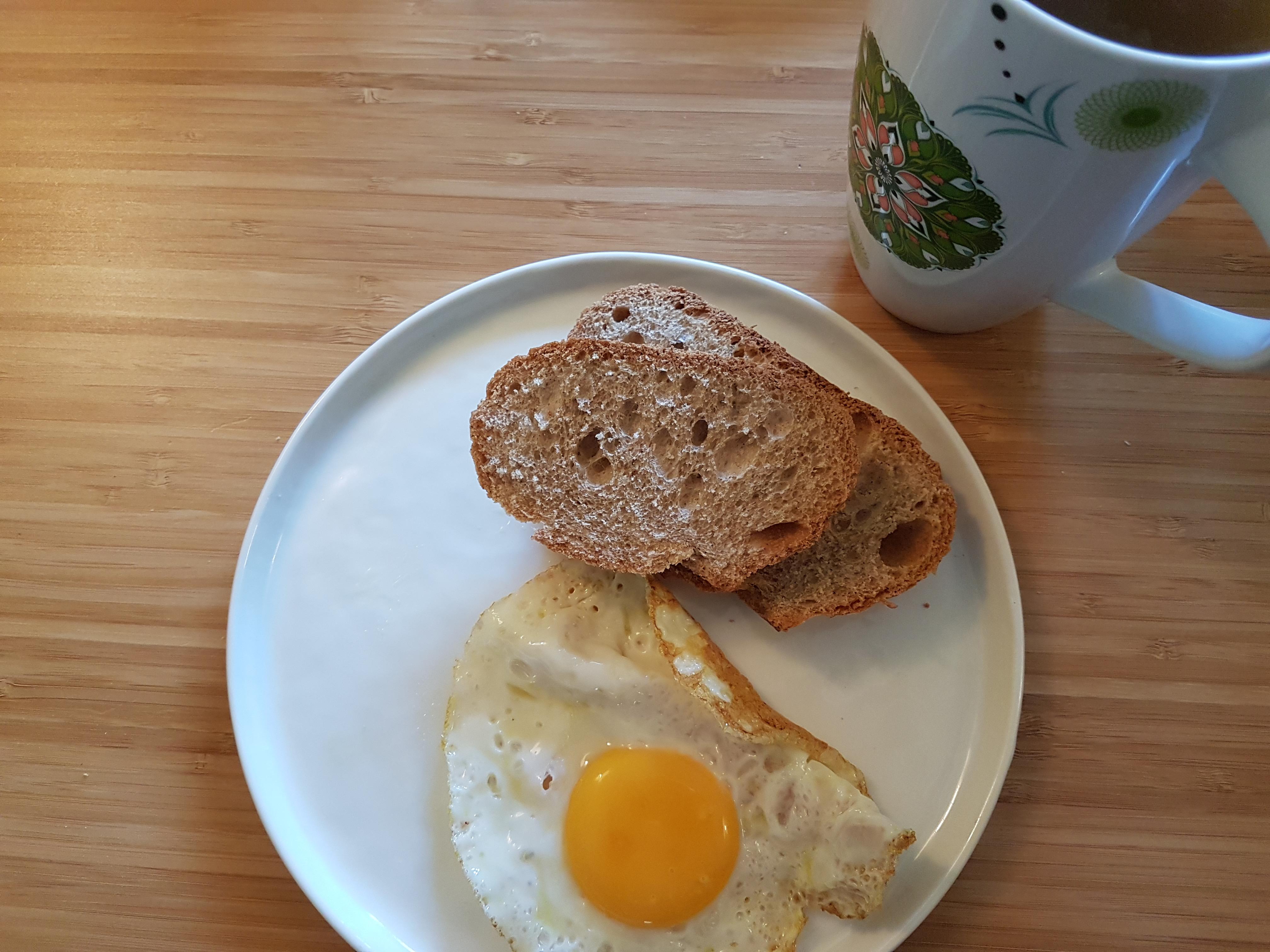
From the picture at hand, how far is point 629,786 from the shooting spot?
1223 mm

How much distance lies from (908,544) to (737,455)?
0.99 feet

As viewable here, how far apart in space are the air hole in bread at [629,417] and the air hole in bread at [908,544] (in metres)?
0.43

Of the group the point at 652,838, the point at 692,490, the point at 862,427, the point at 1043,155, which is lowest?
the point at 652,838

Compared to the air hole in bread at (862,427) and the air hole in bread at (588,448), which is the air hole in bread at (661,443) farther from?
the air hole in bread at (862,427)

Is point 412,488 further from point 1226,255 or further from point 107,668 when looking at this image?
point 1226,255

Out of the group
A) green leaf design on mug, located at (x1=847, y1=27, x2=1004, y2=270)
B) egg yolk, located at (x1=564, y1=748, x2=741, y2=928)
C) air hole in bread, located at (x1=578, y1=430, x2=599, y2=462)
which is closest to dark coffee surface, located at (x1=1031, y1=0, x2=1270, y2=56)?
green leaf design on mug, located at (x1=847, y1=27, x2=1004, y2=270)

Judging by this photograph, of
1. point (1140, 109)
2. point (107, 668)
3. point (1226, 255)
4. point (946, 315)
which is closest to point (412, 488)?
point (107, 668)

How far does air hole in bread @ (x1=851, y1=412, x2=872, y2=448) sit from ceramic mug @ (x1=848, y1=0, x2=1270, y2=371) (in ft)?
0.71

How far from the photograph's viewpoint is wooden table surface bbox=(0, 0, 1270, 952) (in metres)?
1.28

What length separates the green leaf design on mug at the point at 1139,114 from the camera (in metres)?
0.75

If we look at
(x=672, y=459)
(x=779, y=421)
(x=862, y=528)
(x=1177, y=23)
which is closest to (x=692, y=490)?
(x=672, y=459)

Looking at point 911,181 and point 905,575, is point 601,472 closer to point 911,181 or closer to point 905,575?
point 905,575

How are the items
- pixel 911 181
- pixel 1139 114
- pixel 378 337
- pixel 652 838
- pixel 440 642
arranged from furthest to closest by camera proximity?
pixel 378 337, pixel 440 642, pixel 652 838, pixel 911 181, pixel 1139 114

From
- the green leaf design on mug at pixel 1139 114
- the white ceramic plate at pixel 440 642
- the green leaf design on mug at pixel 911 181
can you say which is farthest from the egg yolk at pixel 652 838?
the green leaf design on mug at pixel 1139 114
